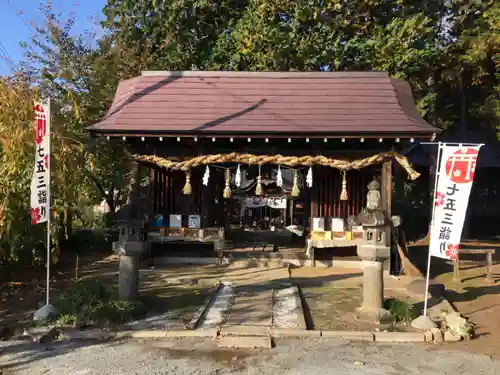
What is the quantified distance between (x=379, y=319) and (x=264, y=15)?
12199 millimetres

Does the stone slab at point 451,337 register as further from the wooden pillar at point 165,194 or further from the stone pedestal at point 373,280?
the wooden pillar at point 165,194

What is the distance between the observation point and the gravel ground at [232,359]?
5664 millimetres

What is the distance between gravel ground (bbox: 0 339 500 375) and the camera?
566cm

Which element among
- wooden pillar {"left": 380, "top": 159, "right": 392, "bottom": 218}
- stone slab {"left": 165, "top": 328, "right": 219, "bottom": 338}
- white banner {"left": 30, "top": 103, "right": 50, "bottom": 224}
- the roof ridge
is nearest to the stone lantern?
stone slab {"left": 165, "top": 328, "right": 219, "bottom": 338}

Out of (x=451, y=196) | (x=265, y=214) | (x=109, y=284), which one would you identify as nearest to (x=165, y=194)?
(x=109, y=284)

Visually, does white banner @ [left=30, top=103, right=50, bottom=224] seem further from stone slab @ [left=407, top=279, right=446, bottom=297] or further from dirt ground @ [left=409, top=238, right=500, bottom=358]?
stone slab @ [left=407, top=279, right=446, bottom=297]

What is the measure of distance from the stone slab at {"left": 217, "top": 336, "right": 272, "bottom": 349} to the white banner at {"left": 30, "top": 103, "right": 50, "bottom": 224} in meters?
3.81

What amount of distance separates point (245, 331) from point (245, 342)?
434mm

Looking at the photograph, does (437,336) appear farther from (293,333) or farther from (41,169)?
(41,169)

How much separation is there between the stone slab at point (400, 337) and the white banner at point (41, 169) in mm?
5841

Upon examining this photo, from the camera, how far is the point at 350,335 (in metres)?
6.98

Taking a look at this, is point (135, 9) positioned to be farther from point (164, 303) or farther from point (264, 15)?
point (164, 303)

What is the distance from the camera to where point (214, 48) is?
678 inches

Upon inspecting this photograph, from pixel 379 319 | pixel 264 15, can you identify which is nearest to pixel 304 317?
pixel 379 319
